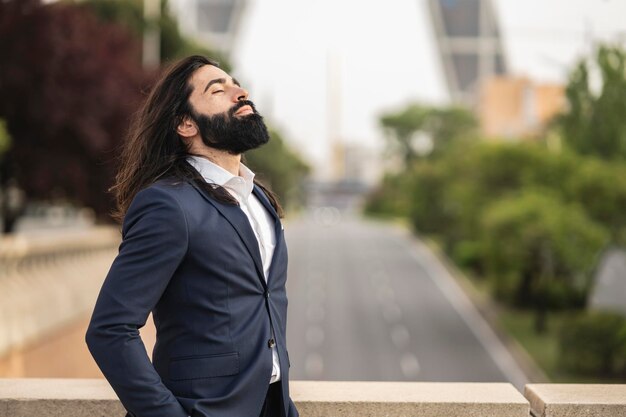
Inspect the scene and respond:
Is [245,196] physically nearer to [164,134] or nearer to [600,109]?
[164,134]

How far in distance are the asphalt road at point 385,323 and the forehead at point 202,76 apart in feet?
104

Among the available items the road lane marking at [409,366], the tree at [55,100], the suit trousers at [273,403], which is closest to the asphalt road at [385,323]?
the road lane marking at [409,366]

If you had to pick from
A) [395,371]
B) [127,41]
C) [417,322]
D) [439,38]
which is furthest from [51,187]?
[439,38]

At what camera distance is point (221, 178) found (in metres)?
3.07

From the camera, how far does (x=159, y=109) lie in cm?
310

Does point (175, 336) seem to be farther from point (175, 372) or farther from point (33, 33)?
point (33, 33)

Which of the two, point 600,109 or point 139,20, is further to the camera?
point 139,20

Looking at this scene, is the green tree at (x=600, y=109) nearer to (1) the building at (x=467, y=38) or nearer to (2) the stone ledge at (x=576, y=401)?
(2) the stone ledge at (x=576, y=401)

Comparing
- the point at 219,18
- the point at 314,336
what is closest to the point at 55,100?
the point at 314,336

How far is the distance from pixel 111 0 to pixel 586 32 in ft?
58.9

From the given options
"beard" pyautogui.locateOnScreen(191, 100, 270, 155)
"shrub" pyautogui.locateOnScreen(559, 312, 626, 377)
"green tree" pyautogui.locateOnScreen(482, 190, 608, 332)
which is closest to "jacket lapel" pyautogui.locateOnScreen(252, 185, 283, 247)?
"beard" pyautogui.locateOnScreen(191, 100, 270, 155)

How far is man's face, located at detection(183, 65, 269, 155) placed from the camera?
3.06 m

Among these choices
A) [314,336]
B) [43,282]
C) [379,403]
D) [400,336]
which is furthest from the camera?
[400,336]

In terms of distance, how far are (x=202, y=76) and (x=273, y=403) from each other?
108 centimetres
